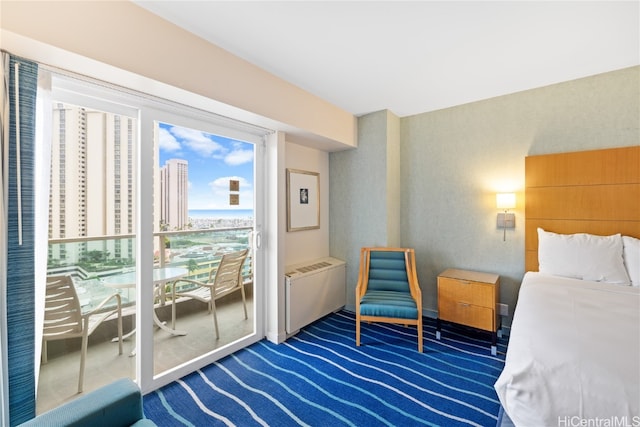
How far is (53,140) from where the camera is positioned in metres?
1.67

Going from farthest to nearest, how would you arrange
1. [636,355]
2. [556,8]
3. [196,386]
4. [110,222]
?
[196,386], [110,222], [556,8], [636,355]

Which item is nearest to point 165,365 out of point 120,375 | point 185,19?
point 120,375

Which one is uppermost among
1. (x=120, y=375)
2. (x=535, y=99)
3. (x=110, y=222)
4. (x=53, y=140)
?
(x=535, y=99)

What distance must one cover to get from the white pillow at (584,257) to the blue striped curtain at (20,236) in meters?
3.71

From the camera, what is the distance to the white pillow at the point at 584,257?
215 cm

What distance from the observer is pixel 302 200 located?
134 inches

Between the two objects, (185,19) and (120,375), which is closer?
(185,19)

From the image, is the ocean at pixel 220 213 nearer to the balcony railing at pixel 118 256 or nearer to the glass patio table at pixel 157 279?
the balcony railing at pixel 118 256

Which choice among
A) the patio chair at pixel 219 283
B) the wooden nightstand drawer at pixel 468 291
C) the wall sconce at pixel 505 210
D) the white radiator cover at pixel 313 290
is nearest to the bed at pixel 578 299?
the wall sconce at pixel 505 210

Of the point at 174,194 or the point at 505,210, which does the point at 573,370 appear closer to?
the point at 505,210

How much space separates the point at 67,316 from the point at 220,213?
4.07ft

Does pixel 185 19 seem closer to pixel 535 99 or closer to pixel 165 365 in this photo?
pixel 165 365

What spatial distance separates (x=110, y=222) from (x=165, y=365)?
1218 mm

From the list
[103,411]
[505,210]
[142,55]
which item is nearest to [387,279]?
[505,210]
